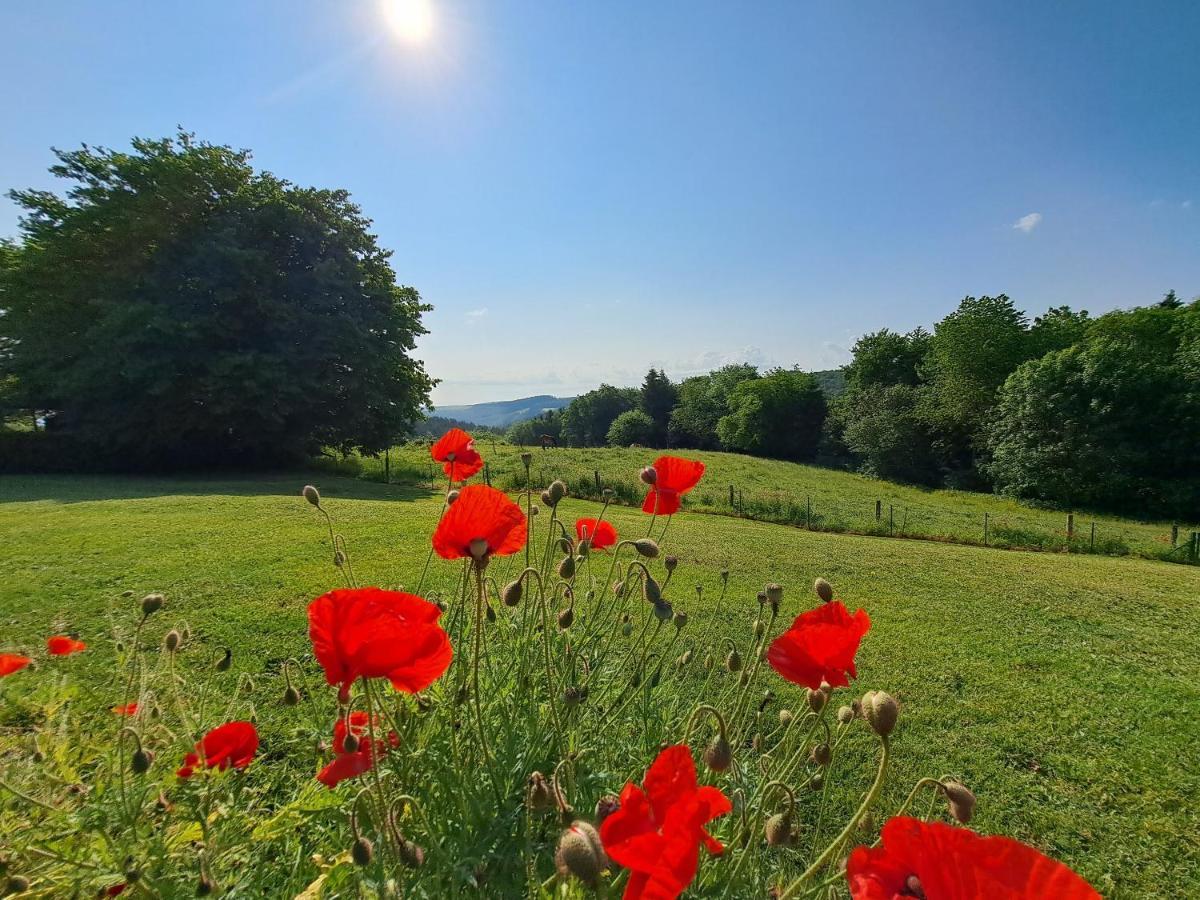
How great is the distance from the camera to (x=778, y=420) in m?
44.1

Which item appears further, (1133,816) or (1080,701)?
(1080,701)

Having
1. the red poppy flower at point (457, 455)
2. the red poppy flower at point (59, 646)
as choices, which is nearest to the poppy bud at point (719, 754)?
the red poppy flower at point (457, 455)

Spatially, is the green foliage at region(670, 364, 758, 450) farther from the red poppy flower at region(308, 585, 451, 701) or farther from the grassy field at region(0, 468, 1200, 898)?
the red poppy flower at region(308, 585, 451, 701)

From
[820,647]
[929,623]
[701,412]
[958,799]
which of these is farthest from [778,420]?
[958,799]

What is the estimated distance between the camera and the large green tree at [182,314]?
15.3 m

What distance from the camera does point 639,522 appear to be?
1087cm

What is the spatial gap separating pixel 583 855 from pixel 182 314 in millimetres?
19132

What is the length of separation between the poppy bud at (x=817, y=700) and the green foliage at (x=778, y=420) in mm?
43755

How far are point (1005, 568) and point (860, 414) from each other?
29170 millimetres

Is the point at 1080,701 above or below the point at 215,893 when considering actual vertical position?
below

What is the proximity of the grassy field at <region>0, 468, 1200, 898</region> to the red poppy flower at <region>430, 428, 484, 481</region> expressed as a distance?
1.09m

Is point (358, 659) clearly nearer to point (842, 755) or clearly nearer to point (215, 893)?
point (215, 893)

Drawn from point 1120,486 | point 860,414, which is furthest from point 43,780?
point 860,414

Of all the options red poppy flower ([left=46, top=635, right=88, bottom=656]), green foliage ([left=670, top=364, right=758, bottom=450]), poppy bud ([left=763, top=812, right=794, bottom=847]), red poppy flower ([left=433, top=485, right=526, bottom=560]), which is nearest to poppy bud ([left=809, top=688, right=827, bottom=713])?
poppy bud ([left=763, top=812, right=794, bottom=847])
